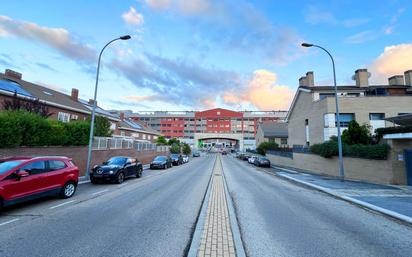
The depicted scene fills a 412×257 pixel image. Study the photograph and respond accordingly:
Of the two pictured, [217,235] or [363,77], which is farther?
[363,77]

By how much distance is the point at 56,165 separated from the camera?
8250 millimetres

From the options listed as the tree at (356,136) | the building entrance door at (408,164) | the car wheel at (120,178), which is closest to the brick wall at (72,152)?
the car wheel at (120,178)

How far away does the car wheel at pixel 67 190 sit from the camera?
8328 millimetres

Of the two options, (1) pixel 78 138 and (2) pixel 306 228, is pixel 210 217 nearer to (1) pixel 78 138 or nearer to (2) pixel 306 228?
(2) pixel 306 228

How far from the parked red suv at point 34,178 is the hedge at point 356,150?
1856 cm

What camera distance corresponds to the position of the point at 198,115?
339 ft

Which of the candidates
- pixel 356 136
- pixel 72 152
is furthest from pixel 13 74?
pixel 356 136

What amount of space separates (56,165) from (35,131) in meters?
6.06

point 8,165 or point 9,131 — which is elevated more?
point 9,131

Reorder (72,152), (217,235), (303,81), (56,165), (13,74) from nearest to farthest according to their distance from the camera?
(217,235)
(56,165)
(72,152)
(13,74)
(303,81)

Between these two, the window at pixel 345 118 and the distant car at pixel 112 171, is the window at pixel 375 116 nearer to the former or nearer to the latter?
the window at pixel 345 118

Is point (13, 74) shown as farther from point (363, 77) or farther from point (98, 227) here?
point (363, 77)

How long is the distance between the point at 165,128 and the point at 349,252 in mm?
105672

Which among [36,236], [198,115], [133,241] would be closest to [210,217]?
[133,241]
